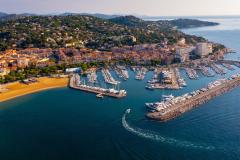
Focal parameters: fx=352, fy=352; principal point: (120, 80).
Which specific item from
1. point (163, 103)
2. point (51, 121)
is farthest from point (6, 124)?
point (163, 103)

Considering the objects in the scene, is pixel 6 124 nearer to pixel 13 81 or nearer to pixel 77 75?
pixel 13 81

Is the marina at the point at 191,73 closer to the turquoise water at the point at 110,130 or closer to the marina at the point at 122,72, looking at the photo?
the marina at the point at 122,72

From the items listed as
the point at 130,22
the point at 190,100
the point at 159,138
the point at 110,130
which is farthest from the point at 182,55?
the point at 130,22

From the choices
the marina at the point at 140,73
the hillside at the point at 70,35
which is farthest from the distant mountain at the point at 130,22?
the marina at the point at 140,73

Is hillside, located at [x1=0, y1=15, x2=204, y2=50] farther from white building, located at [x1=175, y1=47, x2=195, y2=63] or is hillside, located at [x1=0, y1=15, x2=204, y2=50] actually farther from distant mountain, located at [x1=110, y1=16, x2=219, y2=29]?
distant mountain, located at [x1=110, y1=16, x2=219, y2=29]

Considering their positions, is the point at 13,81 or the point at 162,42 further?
the point at 162,42

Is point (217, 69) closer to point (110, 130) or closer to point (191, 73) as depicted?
point (191, 73)
